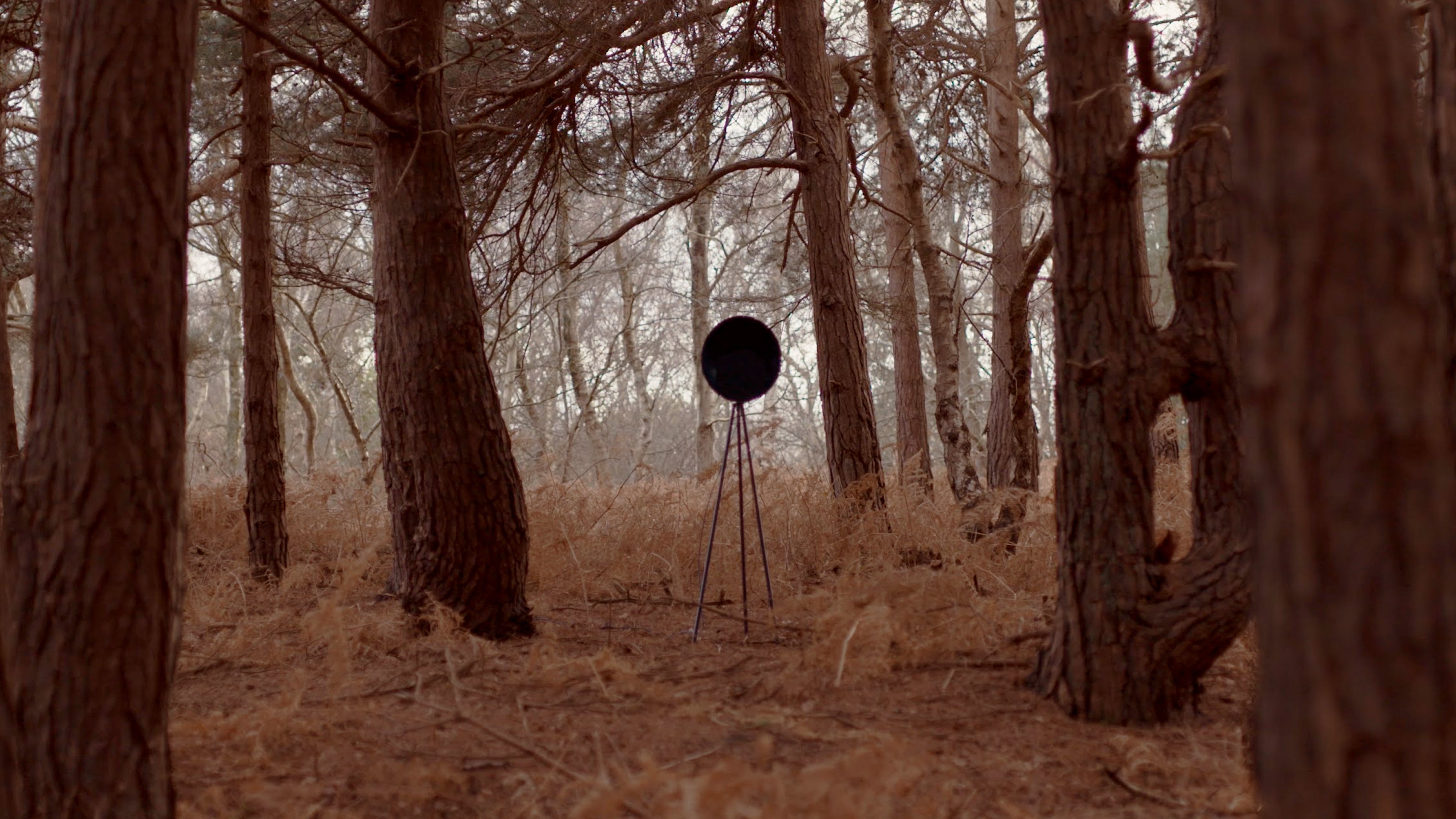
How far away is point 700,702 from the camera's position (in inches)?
148

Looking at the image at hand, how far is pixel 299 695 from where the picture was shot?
137 inches

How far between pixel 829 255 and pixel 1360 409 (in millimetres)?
5509

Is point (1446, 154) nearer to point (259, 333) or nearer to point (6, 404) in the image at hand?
point (6, 404)

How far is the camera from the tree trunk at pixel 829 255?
22.7ft

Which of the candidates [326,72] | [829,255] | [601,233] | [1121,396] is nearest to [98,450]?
[326,72]

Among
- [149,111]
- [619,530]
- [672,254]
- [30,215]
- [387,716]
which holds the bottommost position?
[387,716]

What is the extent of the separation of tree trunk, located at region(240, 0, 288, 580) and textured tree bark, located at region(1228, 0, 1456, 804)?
6654 millimetres

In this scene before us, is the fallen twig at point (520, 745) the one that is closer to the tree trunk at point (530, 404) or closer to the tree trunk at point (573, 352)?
the tree trunk at point (530, 404)

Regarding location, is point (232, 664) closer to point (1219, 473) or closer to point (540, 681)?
point (540, 681)

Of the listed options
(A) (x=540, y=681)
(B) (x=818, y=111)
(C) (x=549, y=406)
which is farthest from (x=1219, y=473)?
(C) (x=549, y=406)

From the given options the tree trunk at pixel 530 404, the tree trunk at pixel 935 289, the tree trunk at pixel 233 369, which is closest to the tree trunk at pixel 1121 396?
the tree trunk at pixel 935 289

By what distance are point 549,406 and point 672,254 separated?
226 inches

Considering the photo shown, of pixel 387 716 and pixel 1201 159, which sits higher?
pixel 1201 159

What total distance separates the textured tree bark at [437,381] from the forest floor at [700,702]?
11.0 inches
